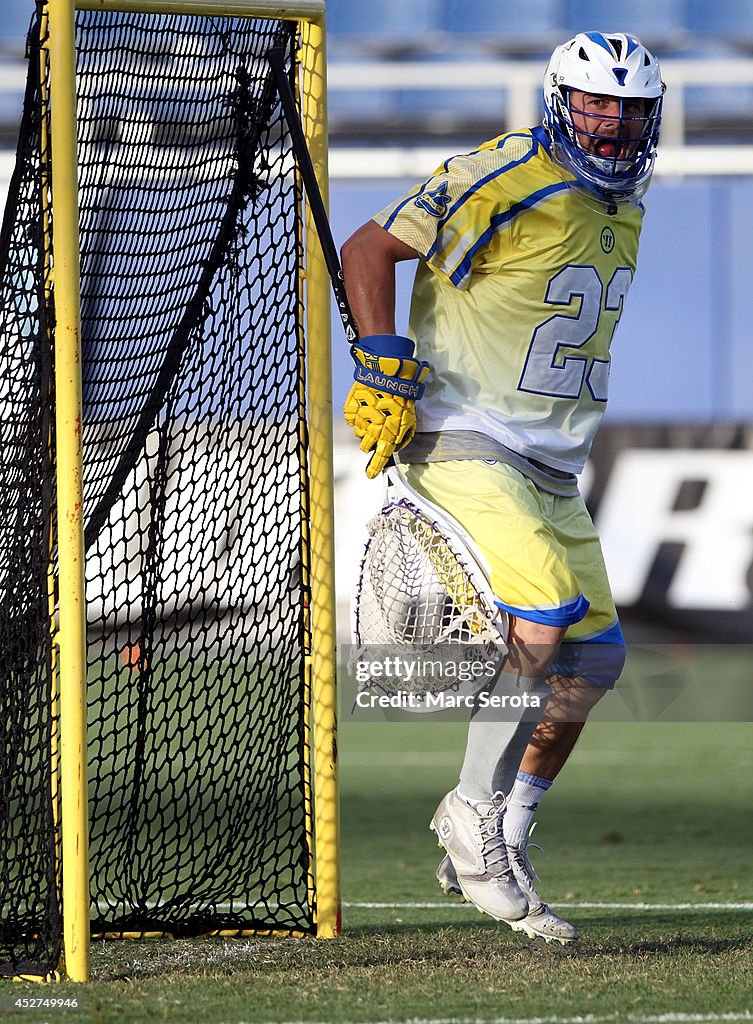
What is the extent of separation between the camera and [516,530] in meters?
3.47

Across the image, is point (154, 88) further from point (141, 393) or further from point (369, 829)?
point (369, 829)

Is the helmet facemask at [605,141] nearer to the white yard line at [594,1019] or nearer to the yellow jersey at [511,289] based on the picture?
the yellow jersey at [511,289]

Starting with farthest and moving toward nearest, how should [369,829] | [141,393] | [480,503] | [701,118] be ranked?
1. [701,118]
2. [369,829]
3. [141,393]
4. [480,503]

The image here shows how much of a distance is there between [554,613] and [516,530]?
0.67 ft

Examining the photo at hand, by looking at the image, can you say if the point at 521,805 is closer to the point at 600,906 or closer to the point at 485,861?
the point at 485,861

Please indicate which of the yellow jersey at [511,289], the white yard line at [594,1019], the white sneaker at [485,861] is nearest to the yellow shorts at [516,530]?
the yellow jersey at [511,289]

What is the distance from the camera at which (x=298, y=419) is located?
3996 mm

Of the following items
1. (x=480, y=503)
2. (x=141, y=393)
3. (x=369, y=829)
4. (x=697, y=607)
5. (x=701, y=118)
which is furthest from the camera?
(x=701, y=118)

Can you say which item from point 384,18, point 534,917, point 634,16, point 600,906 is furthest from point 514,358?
point 384,18

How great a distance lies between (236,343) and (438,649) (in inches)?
48.3

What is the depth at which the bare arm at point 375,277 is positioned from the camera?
358 cm

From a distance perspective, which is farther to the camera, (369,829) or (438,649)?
(369,829)

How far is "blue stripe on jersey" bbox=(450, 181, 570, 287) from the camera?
3.58 m

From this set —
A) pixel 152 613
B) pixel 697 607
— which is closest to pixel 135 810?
pixel 152 613
